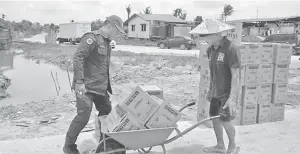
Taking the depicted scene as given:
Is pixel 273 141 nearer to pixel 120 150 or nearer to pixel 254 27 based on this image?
pixel 120 150

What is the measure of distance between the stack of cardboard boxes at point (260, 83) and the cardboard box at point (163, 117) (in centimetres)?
229

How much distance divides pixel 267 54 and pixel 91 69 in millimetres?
3602

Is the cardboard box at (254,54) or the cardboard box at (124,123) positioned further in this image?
the cardboard box at (254,54)

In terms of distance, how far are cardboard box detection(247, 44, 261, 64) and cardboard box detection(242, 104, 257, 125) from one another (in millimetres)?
842

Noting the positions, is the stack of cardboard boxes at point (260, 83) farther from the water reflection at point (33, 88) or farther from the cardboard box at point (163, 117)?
the water reflection at point (33, 88)

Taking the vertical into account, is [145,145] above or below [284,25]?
below

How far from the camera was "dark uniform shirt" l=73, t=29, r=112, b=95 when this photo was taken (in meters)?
3.72

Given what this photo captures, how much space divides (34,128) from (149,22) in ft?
117

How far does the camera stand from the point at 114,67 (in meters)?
16.6

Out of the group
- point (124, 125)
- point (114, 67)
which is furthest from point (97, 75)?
point (114, 67)

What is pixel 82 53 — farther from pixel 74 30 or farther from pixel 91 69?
pixel 74 30

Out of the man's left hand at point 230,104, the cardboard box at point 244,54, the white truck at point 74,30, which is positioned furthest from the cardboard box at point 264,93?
the white truck at point 74,30

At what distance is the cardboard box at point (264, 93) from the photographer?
5.95 meters

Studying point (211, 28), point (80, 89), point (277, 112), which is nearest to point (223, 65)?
point (211, 28)
